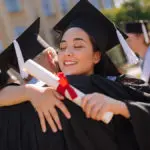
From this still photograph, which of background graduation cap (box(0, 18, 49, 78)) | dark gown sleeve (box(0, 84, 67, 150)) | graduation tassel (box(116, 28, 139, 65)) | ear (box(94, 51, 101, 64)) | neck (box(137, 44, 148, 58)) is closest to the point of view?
dark gown sleeve (box(0, 84, 67, 150))

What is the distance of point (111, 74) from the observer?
10.8 feet

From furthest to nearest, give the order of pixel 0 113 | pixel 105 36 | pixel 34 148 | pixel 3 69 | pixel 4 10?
pixel 4 10 < pixel 3 69 < pixel 105 36 < pixel 0 113 < pixel 34 148

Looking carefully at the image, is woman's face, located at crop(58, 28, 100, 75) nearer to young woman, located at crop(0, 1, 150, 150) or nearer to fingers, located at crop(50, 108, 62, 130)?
young woman, located at crop(0, 1, 150, 150)

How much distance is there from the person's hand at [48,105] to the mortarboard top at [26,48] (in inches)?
36.2

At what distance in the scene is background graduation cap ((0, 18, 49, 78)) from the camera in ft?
11.8

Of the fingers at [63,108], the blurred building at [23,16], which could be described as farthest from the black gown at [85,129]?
the blurred building at [23,16]

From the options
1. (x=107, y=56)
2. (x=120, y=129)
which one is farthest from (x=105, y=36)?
(x=120, y=129)

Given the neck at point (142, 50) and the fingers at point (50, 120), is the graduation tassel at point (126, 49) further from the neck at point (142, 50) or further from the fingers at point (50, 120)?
the neck at point (142, 50)

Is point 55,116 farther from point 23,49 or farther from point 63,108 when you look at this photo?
point 23,49

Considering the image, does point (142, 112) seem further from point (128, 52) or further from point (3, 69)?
point (3, 69)

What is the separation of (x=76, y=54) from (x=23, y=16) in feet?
79.3

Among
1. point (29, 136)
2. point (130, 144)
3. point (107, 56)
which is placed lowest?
point (130, 144)

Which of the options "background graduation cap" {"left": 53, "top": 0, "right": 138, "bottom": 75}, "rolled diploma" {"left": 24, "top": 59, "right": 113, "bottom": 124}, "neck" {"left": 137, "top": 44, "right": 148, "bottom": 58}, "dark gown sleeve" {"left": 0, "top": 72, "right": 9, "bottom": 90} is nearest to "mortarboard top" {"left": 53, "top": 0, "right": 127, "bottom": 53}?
"background graduation cap" {"left": 53, "top": 0, "right": 138, "bottom": 75}

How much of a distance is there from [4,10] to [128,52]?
22733 mm
